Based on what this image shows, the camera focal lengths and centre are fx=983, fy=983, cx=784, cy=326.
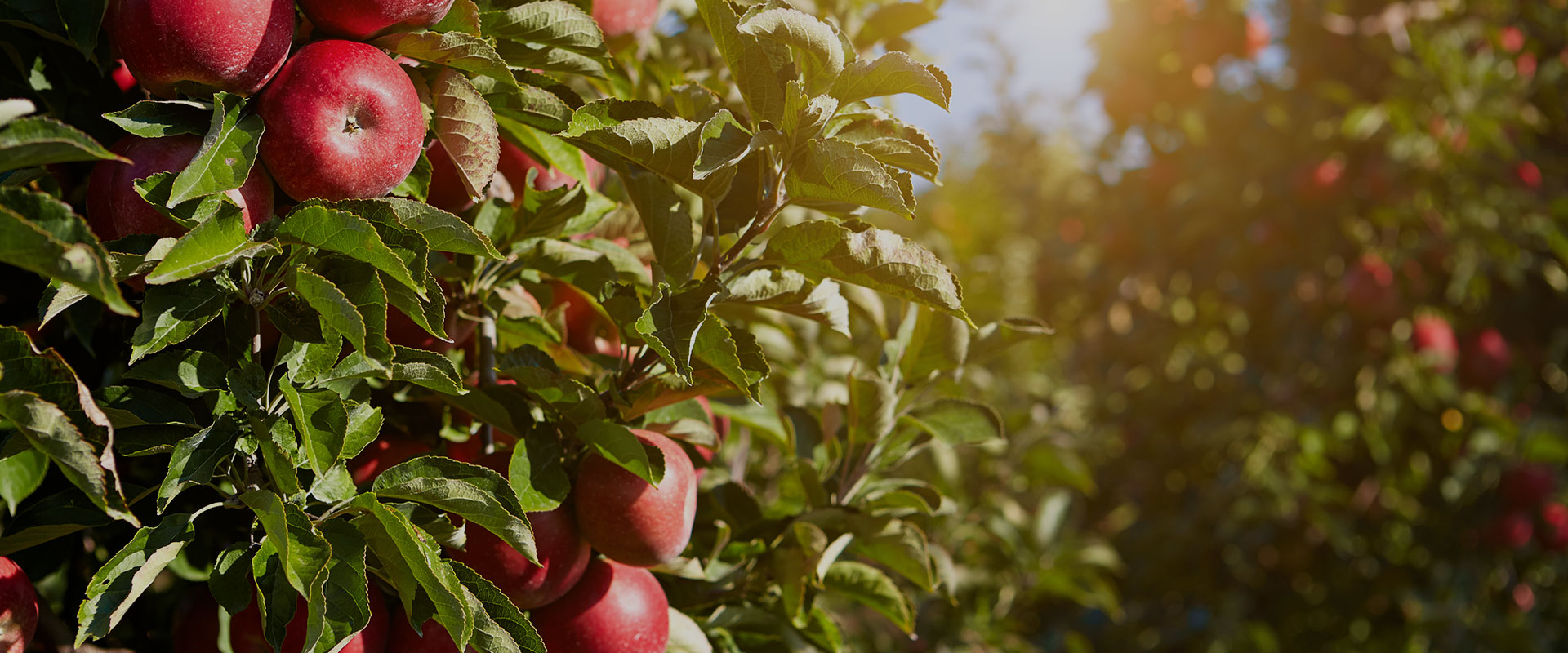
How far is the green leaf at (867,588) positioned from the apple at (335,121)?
63 centimetres

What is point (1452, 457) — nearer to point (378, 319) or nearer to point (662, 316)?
point (662, 316)

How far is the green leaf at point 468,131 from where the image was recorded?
2.48ft

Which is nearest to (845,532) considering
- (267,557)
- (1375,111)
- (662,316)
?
(662,316)

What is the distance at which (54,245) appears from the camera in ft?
1.65

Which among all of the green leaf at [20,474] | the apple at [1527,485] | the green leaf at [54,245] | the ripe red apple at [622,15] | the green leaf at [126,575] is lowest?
the apple at [1527,485]

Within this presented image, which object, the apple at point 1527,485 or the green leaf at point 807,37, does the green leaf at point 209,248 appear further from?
the apple at point 1527,485

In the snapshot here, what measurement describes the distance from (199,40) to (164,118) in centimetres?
6

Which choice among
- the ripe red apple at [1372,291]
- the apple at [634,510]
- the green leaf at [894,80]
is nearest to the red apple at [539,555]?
the apple at [634,510]

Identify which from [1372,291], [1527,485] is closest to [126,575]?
[1372,291]

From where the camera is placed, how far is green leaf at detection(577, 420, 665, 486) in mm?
804

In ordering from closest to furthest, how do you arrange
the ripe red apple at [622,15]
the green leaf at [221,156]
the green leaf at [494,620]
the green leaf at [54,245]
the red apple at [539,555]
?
1. the green leaf at [54,245]
2. the green leaf at [221,156]
3. the green leaf at [494,620]
4. the red apple at [539,555]
5. the ripe red apple at [622,15]

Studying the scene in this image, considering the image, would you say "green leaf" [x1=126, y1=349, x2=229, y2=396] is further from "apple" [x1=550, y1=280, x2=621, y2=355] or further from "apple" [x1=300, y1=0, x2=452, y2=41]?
"apple" [x1=550, y1=280, x2=621, y2=355]

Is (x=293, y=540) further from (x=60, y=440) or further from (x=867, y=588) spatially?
(x=867, y=588)

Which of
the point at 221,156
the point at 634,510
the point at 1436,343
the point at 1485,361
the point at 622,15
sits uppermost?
the point at 221,156
